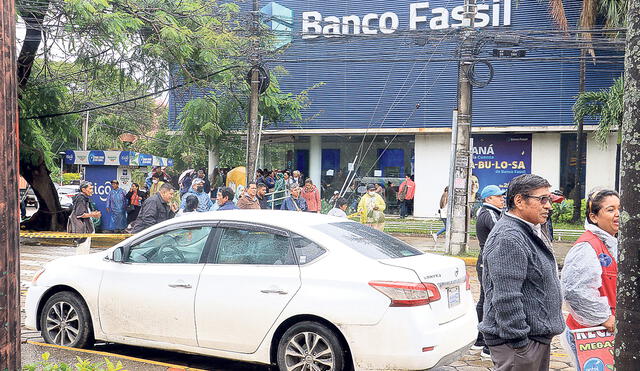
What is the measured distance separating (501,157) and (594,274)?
22582 mm

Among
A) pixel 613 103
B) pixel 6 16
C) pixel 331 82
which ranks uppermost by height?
pixel 331 82

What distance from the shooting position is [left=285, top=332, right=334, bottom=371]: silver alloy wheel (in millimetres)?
5547

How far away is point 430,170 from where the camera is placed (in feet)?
86.7

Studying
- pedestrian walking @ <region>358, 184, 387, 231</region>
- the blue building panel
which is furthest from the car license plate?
the blue building panel

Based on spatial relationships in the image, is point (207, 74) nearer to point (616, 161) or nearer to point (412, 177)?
point (412, 177)

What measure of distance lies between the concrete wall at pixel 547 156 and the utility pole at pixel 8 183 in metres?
24.1

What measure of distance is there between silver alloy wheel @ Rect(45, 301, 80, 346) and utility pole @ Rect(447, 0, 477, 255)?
405 inches

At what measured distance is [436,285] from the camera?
559cm

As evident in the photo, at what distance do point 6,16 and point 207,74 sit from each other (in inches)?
615

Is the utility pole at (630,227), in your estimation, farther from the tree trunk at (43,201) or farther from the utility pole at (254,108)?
the tree trunk at (43,201)

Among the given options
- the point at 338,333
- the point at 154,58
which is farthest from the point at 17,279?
the point at 154,58

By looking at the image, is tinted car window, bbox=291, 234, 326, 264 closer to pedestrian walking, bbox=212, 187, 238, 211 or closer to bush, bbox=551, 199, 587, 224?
pedestrian walking, bbox=212, 187, 238, 211

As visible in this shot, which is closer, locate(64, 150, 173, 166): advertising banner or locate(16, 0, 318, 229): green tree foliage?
locate(16, 0, 318, 229): green tree foliage

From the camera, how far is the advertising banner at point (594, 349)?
157 inches
